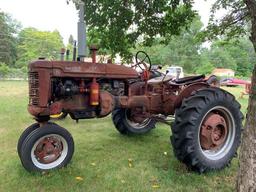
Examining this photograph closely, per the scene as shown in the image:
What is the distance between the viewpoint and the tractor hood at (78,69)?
12.6 feet

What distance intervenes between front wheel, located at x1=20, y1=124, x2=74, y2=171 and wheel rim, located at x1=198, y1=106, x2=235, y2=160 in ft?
5.95

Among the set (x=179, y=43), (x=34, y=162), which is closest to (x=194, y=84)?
(x=34, y=162)

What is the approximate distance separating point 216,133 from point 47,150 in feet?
7.74

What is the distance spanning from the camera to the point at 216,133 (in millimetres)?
4406

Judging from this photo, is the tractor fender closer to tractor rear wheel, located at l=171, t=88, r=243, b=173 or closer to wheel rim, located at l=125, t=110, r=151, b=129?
tractor rear wheel, located at l=171, t=88, r=243, b=173

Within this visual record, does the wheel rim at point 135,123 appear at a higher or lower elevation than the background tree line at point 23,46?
lower

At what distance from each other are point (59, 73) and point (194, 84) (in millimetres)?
2026

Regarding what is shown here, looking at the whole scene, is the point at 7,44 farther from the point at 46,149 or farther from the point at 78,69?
the point at 46,149

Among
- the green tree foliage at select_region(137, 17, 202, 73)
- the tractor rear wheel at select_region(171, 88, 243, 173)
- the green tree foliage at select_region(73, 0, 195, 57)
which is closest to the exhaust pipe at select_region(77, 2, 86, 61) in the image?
the green tree foliage at select_region(73, 0, 195, 57)

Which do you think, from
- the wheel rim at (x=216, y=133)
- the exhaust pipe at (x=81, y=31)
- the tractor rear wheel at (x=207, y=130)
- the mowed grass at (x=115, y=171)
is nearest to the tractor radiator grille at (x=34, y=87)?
the exhaust pipe at (x=81, y=31)

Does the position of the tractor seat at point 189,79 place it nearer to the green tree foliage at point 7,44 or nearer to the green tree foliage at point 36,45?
the green tree foliage at point 36,45

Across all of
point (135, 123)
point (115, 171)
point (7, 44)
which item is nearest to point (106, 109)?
point (115, 171)

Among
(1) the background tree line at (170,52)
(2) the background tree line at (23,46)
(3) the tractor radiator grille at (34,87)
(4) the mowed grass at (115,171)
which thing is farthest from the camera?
(2) the background tree line at (23,46)

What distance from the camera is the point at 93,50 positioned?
4062mm
